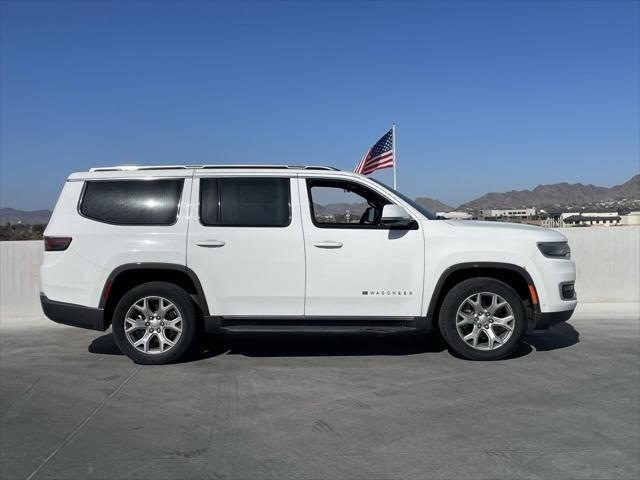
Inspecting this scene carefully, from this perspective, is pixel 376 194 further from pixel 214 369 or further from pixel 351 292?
pixel 214 369

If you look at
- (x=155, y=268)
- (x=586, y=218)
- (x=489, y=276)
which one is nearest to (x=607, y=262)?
(x=586, y=218)

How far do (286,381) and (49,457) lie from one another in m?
2.15

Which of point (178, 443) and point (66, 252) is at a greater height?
point (66, 252)

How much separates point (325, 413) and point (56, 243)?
11.5ft

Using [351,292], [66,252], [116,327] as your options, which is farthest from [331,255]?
[66,252]

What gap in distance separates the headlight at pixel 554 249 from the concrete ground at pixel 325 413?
1148 mm

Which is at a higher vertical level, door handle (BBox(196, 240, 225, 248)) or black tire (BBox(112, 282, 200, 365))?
door handle (BBox(196, 240, 225, 248))

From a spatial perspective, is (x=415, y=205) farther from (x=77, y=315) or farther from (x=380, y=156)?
(x=380, y=156)

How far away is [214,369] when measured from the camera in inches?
222

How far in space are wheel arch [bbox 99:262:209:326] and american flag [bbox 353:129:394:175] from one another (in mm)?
7535

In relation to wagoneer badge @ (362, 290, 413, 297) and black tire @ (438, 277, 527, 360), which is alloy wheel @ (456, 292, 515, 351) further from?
wagoneer badge @ (362, 290, 413, 297)

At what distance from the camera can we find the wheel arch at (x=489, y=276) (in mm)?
5652

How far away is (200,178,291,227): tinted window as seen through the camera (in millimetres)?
5762

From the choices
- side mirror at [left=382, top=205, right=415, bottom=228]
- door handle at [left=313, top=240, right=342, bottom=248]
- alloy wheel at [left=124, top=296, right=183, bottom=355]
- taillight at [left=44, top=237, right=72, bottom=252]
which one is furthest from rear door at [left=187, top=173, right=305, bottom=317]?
taillight at [left=44, top=237, right=72, bottom=252]
